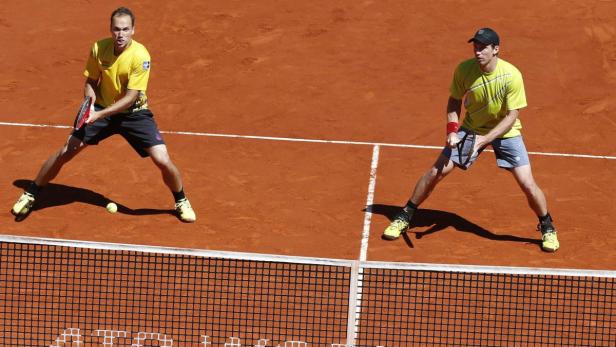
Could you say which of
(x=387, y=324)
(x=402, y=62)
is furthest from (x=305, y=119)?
(x=387, y=324)

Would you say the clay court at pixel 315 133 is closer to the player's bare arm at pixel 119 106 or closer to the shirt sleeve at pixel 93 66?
the player's bare arm at pixel 119 106

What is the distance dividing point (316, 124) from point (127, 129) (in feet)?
12.1

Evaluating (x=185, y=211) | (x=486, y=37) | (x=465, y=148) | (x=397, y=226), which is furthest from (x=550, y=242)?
(x=185, y=211)

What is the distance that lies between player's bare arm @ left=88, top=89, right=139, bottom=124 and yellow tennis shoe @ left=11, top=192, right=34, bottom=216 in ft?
3.86

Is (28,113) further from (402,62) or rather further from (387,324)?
(387,324)

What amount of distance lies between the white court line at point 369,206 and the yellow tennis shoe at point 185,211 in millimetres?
1712

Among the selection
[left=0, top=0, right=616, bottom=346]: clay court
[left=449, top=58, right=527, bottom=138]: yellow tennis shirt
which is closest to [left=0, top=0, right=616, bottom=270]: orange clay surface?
[left=0, top=0, right=616, bottom=346]: clay court

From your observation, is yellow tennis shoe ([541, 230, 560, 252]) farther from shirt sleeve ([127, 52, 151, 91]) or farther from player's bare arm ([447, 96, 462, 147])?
shirt sleeve ([127, 52, 151, 91])

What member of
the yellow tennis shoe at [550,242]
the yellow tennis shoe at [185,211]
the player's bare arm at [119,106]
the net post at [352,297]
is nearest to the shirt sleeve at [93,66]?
the player's bare arm at [119,106]

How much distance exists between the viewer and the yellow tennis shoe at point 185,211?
1230cm

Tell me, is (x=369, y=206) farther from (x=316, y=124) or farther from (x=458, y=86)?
(x=316, y=124)

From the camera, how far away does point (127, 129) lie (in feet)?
39.1

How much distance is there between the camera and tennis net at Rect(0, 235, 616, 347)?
986cm

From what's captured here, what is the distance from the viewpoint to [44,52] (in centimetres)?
1727
